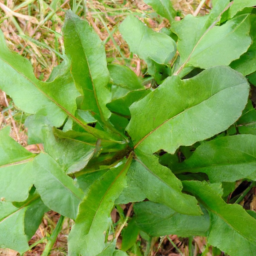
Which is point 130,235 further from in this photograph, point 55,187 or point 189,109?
point 189,109

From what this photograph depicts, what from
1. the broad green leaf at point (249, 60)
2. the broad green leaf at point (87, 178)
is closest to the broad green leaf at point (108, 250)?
the broad green leaf at point (87, 178)

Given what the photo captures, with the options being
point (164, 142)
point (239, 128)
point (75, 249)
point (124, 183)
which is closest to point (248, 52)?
point (239, 128)

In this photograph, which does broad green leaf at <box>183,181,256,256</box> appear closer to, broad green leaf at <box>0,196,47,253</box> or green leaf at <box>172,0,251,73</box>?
green leaf at <box>172,0,251,73</box>

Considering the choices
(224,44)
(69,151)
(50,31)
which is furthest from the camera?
(50,31)

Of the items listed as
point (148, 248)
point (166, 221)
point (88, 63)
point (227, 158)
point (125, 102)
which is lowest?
point (148, 248)

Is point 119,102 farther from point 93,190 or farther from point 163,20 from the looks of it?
point 163,20

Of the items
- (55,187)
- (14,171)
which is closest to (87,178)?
(55,187)
